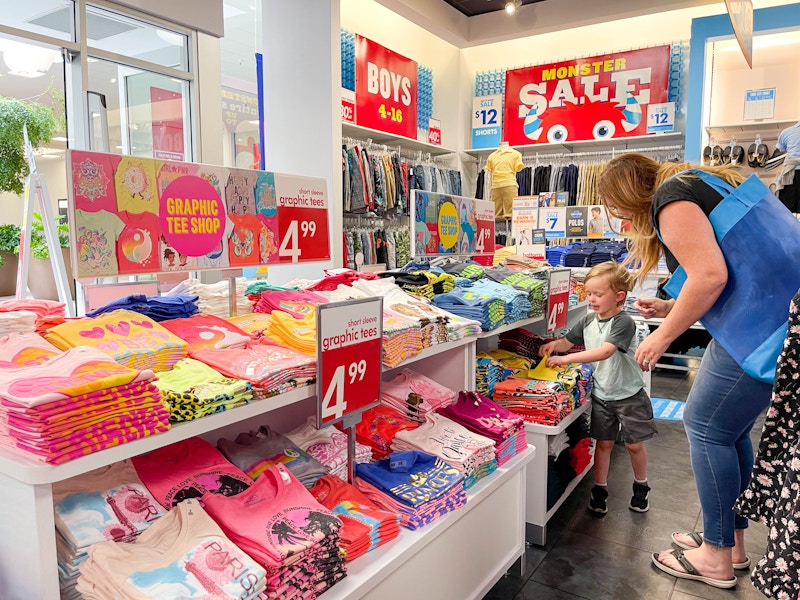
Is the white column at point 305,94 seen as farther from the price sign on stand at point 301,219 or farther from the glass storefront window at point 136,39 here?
the price sign on stand at point 301,219

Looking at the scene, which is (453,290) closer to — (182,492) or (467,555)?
(467,555)

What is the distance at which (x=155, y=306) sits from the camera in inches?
76.3

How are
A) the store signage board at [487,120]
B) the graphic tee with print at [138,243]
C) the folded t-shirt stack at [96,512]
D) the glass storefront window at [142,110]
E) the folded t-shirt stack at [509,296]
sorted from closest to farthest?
the folded t-shirt stack at [96,512] < the graphic tee with print at [138,243] < the folded t-shirt stack at [509,296] < the glass storefront window at [142,110] < the store signage board at [487,120]

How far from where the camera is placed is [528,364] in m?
3.26

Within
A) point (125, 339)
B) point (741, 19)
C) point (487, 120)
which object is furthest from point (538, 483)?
point (487, 120)

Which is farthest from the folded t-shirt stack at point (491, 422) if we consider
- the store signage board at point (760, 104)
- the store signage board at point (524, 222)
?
the store signage board at point (760, 104)

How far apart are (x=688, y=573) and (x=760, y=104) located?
6035mm

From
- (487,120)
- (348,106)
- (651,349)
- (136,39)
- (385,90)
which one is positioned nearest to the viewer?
(651,349)

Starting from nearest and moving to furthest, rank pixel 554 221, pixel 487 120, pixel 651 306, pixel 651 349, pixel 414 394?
pixel 651 349, pixel 414 394, pixel 651 306, pixel 554 221, pixel 487 120

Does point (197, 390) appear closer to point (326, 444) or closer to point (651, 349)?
point (326, 444)

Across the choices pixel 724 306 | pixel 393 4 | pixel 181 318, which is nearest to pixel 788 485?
pixel 724 306

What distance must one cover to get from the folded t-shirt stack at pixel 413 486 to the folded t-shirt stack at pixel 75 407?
32.3 inches

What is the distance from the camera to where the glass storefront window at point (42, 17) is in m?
4.29

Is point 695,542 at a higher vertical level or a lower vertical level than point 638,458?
lower
